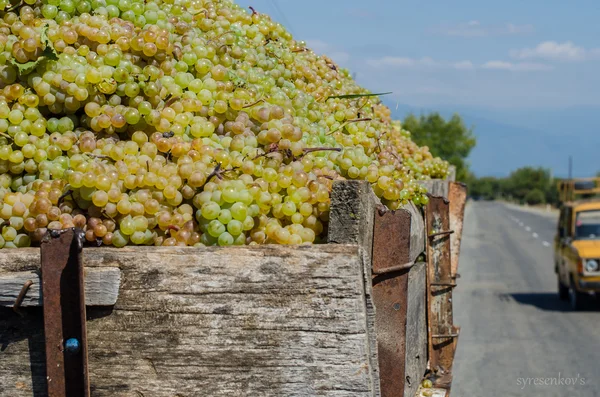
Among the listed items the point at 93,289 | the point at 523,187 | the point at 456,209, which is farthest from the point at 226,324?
the point at 523,187

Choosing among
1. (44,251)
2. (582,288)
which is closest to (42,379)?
(44,251)

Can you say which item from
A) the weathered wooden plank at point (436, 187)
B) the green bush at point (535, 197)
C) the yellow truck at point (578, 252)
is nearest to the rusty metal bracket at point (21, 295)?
the weathered wooden plank at point (436, 187)

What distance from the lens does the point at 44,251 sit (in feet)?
5.22

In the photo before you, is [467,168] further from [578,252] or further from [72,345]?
[72,345]

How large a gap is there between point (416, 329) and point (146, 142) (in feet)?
3.75

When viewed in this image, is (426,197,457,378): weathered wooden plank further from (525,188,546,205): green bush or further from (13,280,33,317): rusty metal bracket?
(525,188,546,205): green bush

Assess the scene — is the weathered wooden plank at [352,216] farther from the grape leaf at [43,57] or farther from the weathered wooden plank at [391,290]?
the grape leaf at [43,57]

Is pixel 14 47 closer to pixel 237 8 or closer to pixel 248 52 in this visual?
pixel 248 52

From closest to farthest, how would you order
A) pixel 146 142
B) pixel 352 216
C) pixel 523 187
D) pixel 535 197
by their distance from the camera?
1. pixel 352 216
2. pixel 146 142
3. pixel 535 197
4. pixel 523 187

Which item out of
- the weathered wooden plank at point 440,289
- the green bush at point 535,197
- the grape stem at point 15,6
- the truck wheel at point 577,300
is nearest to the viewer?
the grape stem at point 15,6

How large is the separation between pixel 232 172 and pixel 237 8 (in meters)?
1.00

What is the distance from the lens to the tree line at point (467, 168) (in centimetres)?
5169

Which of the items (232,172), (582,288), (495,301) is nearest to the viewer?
(232,172)

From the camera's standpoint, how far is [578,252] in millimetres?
13922
